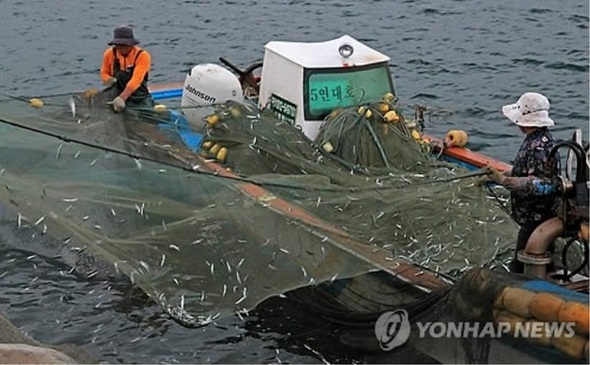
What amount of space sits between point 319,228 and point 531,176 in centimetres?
155

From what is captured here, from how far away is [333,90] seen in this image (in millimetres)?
10609

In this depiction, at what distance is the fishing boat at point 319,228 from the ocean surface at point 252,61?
0.60m

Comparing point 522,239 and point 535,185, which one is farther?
point 522,239

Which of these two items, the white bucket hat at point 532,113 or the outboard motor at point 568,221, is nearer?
the outboard motor at point 568,221

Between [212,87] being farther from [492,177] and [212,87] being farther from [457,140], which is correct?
[492,177]

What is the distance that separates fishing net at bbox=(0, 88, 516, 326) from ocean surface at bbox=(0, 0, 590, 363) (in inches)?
33.5

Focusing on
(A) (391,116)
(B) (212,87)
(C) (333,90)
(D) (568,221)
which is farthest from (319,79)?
(D) (568,221)

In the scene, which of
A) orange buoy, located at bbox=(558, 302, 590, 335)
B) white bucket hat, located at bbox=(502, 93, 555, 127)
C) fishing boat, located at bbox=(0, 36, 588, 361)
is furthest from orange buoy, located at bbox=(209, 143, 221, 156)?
orange buoy, located at bbox=(558, 302, 590, 335)

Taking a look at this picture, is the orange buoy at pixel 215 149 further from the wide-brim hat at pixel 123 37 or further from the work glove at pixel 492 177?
the work glove at pixel 492 177

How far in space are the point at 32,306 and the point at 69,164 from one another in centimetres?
159

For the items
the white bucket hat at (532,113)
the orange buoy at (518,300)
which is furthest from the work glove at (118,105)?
the orange buoy at (518,300)

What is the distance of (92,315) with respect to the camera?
9.41 metres

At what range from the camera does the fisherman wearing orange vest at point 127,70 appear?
35.8 feet

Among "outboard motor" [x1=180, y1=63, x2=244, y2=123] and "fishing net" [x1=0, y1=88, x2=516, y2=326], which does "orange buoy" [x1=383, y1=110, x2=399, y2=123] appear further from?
"outboard motor" [x1=180, y1=63, x2=244, y2=123]
